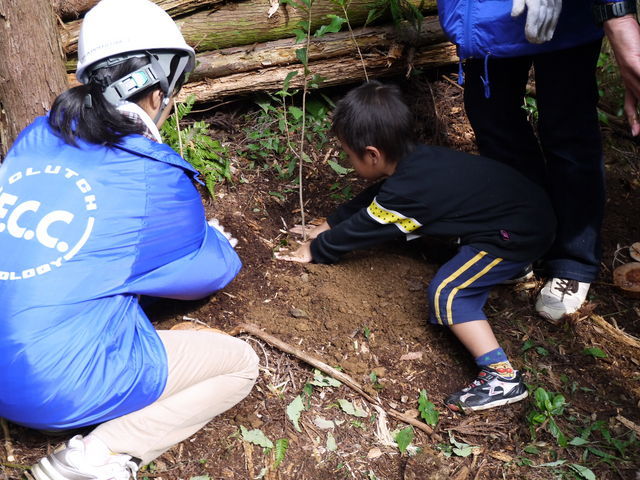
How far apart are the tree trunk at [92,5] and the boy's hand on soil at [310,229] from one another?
1.71 meters

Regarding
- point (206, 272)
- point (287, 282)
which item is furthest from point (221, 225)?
point (206, 272)

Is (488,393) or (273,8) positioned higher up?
(273,8)

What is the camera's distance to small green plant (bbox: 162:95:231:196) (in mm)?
4086

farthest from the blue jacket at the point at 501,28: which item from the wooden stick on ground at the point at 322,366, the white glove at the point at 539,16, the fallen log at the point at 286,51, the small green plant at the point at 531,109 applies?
the small green plant at the point at 531,109

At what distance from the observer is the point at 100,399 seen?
7.54ft

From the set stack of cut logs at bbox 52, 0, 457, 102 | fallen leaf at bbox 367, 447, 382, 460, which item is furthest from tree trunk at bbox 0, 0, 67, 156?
fallen leaf at bbox 367, 447, 382, 460

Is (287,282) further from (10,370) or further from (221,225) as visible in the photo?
(10,370)

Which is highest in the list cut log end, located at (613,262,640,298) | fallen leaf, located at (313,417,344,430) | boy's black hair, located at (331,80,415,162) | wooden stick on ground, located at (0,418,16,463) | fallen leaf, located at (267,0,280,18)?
fallen leaf, located at (267,0,280,18)

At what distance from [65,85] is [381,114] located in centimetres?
191

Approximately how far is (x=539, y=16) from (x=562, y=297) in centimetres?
149

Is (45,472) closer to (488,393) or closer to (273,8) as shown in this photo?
(488,393)

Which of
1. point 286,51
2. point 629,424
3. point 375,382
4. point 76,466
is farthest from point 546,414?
point 286,51

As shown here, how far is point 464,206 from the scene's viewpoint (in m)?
3.06

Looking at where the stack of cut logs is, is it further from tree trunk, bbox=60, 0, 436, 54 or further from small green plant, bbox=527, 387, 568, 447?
small green plant, bbox=527, 387, 568, 447
